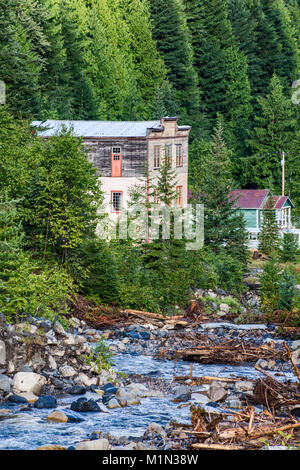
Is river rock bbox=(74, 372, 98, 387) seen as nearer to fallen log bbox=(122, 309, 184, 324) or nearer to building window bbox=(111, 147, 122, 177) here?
fallen log bbox=(122, 309, 184, 324)

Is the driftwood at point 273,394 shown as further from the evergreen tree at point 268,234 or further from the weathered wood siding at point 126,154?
the evergreen tree at point 268,234

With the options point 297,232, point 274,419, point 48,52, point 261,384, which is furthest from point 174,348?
point 48,52

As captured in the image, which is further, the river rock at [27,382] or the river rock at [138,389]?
the river rock at [138,389]

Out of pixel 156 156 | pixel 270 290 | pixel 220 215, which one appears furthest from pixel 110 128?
pixel 270 290

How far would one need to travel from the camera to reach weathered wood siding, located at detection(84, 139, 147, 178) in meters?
42.2

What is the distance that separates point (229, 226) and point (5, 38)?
13.4 meters

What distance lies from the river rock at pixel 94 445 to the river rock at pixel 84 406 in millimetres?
2224

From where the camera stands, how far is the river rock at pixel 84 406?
14.3 meters

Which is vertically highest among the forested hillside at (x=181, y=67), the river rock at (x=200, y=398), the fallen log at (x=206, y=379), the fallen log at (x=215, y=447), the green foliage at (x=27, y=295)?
the forested hillside at (x=181, y=67)

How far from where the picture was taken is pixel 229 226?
38250 mm

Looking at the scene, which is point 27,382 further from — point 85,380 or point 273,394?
point 273,394

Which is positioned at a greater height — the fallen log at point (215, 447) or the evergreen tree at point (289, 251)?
the evergreen tree at point (289, 251)

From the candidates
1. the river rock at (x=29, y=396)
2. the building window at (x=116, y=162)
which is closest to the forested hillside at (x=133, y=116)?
the river rock at (x=29, y=396)

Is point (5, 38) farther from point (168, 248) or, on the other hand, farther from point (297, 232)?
point (297, 232)
